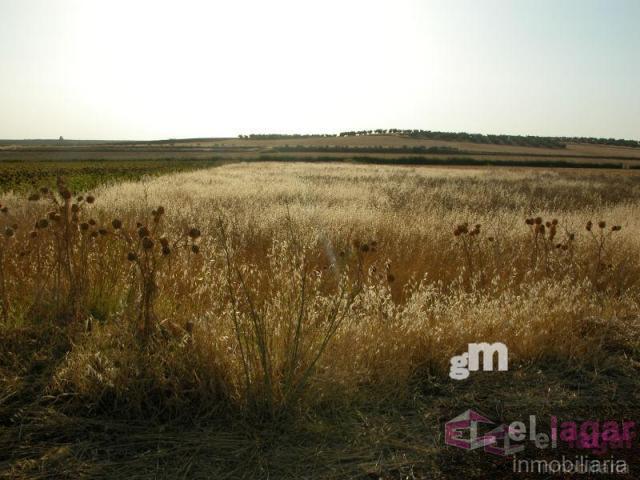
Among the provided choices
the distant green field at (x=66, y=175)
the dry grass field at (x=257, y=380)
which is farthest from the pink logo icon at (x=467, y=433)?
the distant green field at (x=66, y=175)

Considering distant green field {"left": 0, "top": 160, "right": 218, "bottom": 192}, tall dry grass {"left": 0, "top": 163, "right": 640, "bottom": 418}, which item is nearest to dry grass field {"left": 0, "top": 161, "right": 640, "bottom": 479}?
tall dry grass {"left": 0, "top": 163, "right": 640, "bottom": 418}

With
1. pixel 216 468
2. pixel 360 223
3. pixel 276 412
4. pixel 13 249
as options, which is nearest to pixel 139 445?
pixel 216 468

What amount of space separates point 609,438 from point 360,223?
22.3 ft

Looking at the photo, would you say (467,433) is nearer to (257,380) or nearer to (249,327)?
(257,380)

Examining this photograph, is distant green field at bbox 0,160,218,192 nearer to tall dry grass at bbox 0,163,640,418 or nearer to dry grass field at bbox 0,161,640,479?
tall dry grass at bbox 0,163,640,418

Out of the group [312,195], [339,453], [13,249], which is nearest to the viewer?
[339,453]

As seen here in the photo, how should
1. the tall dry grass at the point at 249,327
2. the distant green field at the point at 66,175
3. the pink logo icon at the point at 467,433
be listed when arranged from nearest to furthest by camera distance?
the pink logo icon at the point at 467,433, the tall dry grass at the point at 249,327, the distant green field at the point at 66,175

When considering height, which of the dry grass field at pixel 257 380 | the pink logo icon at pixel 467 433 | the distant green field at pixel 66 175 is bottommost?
the pink logo icon at pixel 467 433

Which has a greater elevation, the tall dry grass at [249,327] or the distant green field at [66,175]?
the distant green field at [66,175]

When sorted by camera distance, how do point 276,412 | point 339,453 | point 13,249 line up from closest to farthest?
1. point 339,453
2. point 276,412
3. point 13,249

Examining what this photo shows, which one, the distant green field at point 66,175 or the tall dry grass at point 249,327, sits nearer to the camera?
the tall dry grass at point 249,327

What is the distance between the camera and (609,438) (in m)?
2.48

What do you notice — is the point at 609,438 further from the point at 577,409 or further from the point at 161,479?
the point at 161,479

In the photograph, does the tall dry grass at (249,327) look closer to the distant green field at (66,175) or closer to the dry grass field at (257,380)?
the dry grass field at (257,380)
